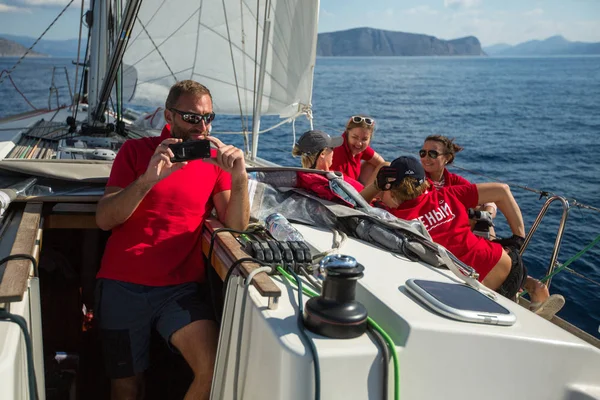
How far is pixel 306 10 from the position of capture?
614 cm

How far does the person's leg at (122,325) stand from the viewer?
2.28 m

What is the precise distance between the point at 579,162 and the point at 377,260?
14.1 meters

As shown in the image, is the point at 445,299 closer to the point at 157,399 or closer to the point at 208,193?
the point at 208,193

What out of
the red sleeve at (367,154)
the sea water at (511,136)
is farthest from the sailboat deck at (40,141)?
the red sleeve at (367,154)

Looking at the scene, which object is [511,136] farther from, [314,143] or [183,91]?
[183,91]

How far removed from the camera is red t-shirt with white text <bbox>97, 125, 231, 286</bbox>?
2.32 meters

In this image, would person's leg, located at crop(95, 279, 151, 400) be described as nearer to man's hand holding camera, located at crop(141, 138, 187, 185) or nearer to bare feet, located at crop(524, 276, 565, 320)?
man's hand holding camera, located at crop(141, 138, 187, 185)

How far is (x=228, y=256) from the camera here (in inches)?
84.5

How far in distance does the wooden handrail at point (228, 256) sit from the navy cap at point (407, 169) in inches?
33.7

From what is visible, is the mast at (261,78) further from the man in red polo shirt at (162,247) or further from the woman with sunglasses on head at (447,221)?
the man in red polo shirt at (162,247)

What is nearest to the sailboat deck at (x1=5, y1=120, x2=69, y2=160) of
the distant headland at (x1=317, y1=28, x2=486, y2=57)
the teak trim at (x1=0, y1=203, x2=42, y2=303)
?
the teak trim at (x1=0, y1=203, x2=42, y2=303)

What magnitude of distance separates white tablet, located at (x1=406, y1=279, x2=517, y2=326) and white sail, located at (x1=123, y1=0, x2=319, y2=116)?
463 centimetres

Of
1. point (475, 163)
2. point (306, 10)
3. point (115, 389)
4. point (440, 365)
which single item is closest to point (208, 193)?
point (115, 389)

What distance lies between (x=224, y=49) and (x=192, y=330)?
17.1ft
